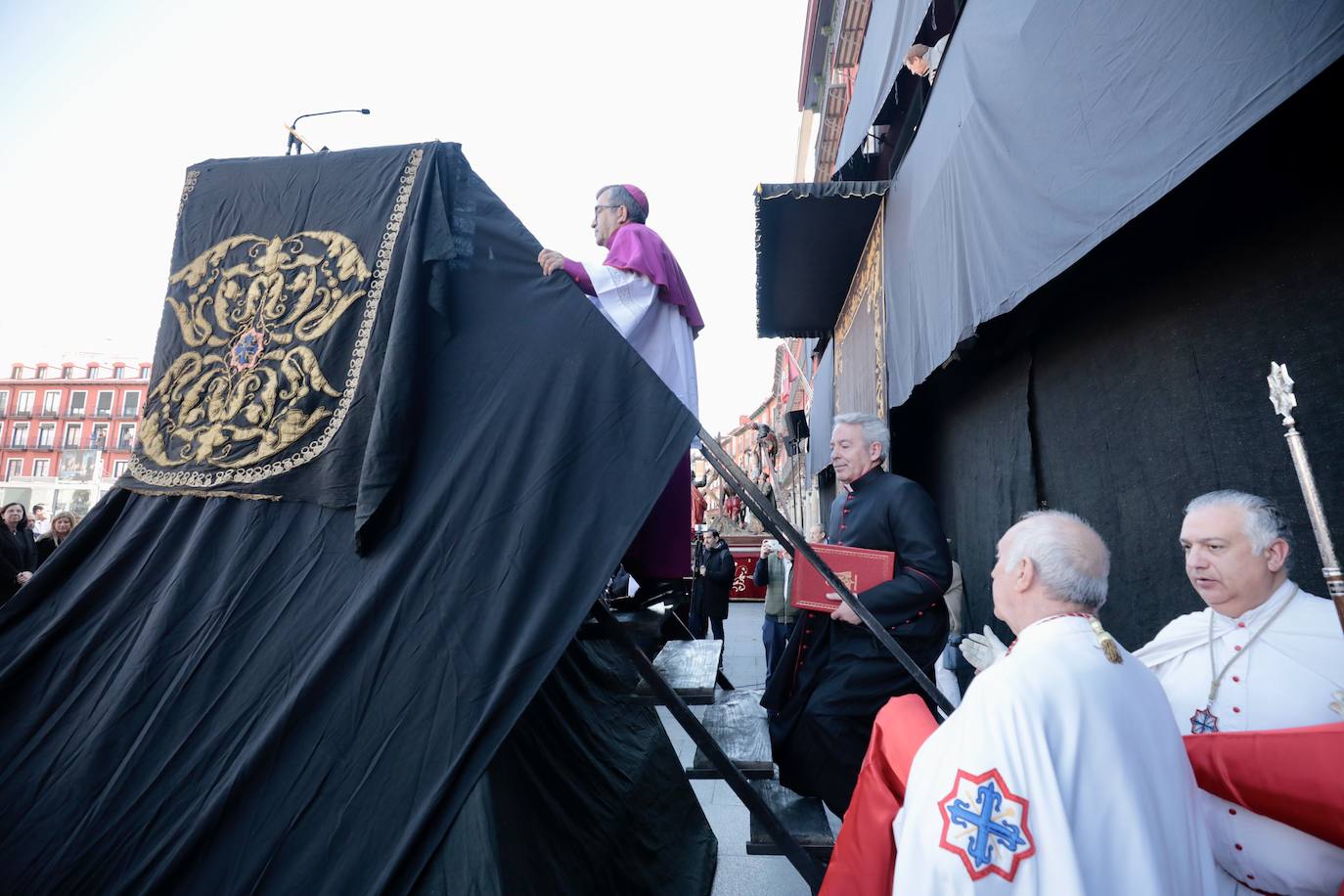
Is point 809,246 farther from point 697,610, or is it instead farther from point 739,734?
point 739,734

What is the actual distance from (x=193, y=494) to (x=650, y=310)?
1829 mm

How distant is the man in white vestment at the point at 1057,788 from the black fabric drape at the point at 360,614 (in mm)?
932

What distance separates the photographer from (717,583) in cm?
849

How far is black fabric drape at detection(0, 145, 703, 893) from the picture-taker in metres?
1.59

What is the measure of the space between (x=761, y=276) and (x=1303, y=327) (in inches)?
233

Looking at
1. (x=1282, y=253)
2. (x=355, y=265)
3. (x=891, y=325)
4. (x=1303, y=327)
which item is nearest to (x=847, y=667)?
(x=1303, y=327)

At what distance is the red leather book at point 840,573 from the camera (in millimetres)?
2451

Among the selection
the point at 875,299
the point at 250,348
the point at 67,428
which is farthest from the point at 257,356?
the point at 67,428

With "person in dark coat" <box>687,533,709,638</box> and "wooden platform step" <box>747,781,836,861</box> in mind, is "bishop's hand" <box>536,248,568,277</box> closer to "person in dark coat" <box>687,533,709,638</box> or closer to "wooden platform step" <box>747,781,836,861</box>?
"wooden platform step" <box>747,781,836,861</box>

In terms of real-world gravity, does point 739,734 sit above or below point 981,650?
below

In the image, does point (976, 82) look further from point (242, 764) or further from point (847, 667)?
point (242, 764)

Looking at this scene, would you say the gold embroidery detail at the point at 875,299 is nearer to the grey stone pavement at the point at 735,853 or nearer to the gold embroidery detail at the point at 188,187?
the grey stone pavement at the point at 735,853

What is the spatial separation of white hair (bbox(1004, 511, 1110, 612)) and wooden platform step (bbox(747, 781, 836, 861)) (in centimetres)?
104

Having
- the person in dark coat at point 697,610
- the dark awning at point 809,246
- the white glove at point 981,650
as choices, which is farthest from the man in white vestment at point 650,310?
the person in dark coat at point 697,610
